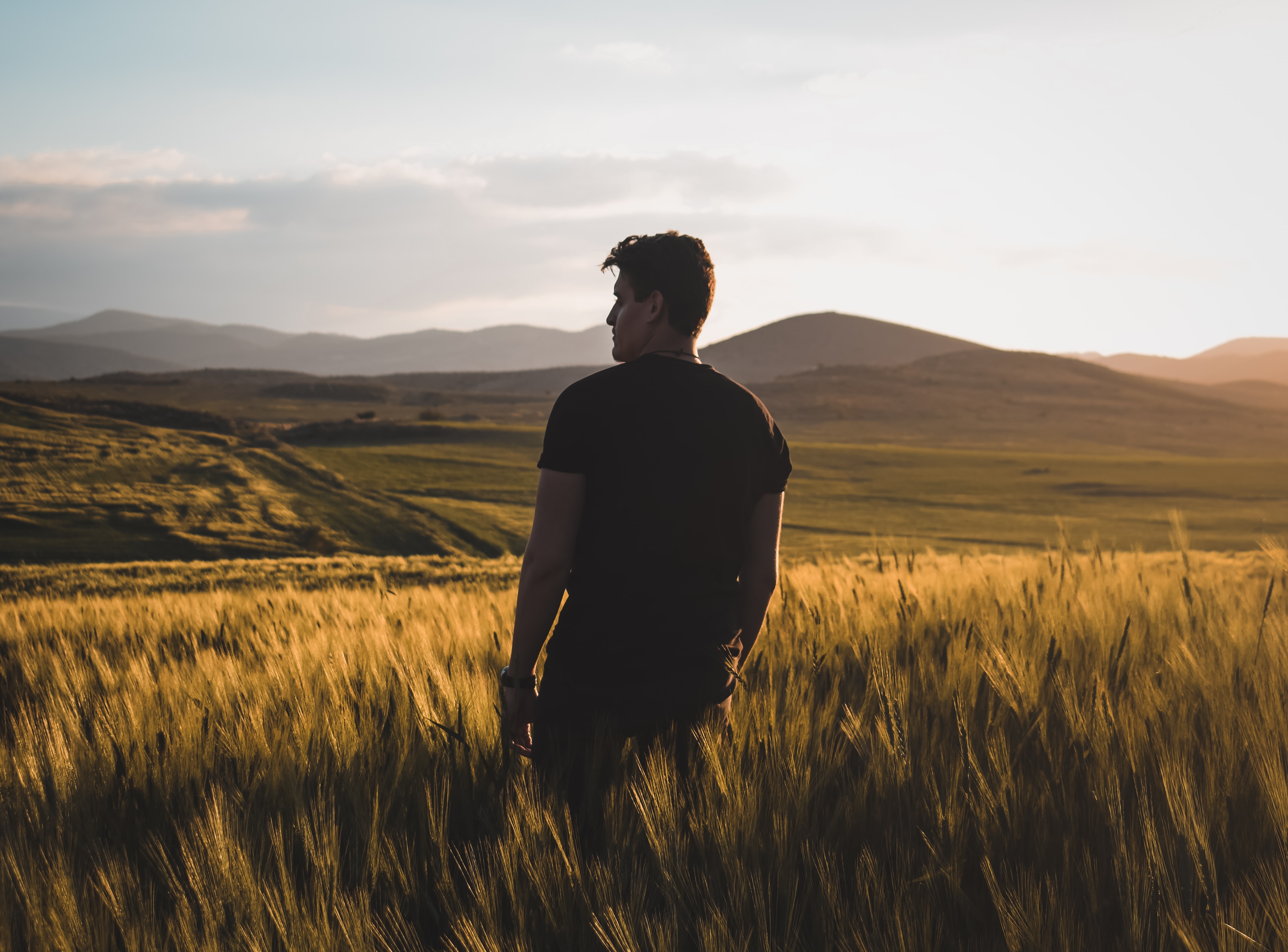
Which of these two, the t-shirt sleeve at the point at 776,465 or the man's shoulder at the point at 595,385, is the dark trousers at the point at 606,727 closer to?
the t-shirt sleeve at the point at 776,465

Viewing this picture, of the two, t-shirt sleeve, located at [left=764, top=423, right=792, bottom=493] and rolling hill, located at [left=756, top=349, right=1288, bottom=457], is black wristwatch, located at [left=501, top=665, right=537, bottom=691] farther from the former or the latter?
rolling hill, located at [left=756, top=349, right=1288, bottom=457]

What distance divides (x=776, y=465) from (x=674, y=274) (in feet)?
2.45

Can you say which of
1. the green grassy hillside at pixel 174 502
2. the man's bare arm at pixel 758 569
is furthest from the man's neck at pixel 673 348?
the green grassy hillside at pixel 174 502

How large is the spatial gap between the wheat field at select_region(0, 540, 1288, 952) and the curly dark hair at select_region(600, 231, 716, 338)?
1.28m

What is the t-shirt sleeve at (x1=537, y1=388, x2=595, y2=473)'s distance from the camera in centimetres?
242

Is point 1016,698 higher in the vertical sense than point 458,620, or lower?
higher

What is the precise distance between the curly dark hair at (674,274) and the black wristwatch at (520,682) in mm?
1246

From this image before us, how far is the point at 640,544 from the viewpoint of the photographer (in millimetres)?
2504

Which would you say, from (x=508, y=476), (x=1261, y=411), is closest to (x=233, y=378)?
(x=508, y=476)

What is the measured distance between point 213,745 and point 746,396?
2.09 metres

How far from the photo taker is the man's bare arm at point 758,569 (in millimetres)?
2863

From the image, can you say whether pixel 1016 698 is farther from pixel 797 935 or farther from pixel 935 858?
pixel 797 935

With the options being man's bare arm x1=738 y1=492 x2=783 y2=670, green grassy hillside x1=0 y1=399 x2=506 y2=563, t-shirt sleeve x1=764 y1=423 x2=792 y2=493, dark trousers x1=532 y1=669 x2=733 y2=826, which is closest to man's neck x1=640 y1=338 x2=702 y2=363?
t-shirt sleeve x1=764 y1=423 x2=792 y2=493

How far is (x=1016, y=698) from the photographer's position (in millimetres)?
2926
